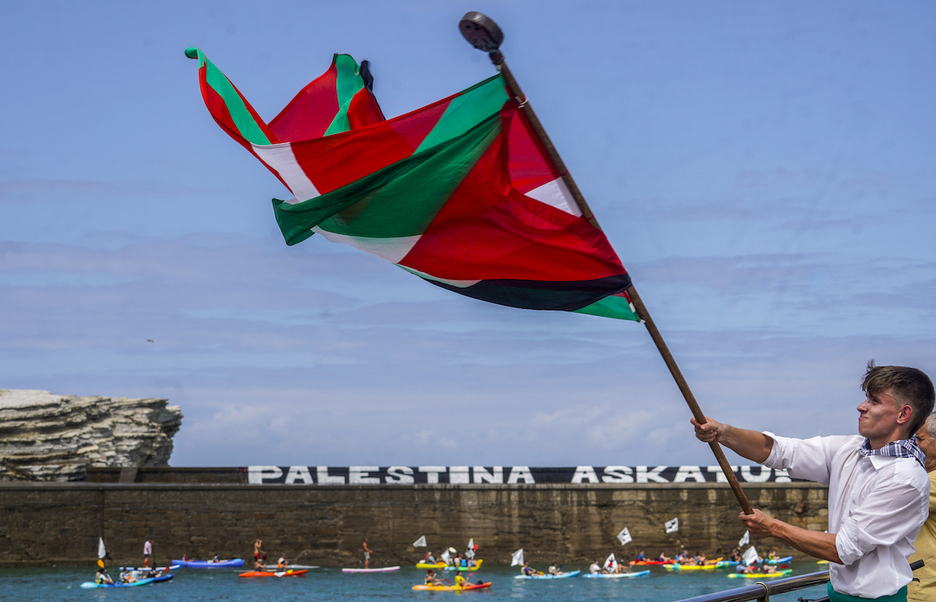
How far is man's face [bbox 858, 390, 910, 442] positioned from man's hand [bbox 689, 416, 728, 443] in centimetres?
51

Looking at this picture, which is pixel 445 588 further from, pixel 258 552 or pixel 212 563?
pixel 212 563

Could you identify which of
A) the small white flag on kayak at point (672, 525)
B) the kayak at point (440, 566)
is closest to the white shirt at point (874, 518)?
the kayak at point (440, 566)

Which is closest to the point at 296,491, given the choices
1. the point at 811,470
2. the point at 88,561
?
the point at 88,561

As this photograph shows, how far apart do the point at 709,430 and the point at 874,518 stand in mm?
663

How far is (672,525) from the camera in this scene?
25.9 metres

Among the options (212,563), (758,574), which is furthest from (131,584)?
(758,574)

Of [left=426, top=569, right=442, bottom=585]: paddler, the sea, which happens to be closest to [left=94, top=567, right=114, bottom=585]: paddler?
the sea

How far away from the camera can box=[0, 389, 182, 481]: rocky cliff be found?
1171 inches

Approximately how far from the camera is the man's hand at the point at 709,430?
8.78 ft

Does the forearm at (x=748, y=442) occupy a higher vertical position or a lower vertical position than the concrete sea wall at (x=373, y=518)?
higher

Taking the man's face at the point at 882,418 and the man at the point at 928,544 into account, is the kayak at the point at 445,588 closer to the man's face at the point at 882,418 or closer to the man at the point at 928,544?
the man at the point at 928,544

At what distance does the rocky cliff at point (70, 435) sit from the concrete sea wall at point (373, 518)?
3508 mm

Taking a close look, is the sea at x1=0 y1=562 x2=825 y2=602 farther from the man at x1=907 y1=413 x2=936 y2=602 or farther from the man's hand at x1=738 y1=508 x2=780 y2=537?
the man's hand at x1=738 y1=508 x2=780 y2=537

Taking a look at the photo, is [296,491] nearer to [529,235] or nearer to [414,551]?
[414,551]
